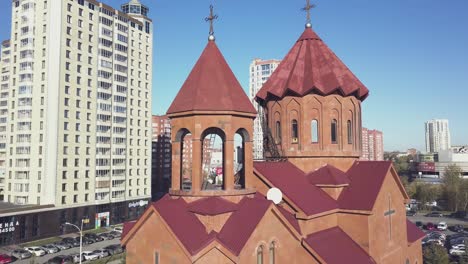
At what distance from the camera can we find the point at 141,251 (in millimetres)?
12586

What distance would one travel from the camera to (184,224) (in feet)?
38.9

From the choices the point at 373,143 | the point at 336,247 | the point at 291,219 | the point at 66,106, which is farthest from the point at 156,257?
the point at 373,143

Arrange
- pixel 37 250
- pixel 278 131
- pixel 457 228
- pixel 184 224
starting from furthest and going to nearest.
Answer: pixel 457 228
pixel 37 250
pixel 278 131
pixel 184 224

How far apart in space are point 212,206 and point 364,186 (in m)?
7.37

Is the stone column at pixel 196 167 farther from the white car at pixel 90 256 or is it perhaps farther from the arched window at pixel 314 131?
the white car at pixel 90 256

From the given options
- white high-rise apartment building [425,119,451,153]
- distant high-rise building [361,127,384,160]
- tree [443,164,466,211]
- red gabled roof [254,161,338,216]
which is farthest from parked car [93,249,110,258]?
white high-rise apartment building [425,119,451,153]

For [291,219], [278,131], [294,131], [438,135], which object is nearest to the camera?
[291,219]

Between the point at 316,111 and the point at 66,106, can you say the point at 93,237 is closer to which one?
the point at 66,106

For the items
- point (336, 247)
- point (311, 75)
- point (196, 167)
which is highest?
point (311, 75)

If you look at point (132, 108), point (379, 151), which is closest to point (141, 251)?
point (132, 108)

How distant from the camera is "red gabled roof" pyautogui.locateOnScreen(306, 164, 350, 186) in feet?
54.8

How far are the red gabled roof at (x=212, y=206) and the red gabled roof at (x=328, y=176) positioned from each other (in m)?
5.51

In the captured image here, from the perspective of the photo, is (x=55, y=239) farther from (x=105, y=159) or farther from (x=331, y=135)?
(x=331, y=135)

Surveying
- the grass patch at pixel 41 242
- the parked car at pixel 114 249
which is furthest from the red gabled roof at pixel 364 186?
the grass patch at pixel 41 242
